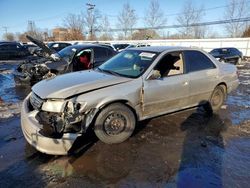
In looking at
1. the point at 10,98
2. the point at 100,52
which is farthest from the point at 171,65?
the point at 10,98

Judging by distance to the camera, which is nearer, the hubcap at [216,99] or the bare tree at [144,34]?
the hubcap at [216,99]

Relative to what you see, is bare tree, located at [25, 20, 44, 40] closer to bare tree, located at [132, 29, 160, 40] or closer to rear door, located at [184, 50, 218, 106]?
bare tree, located at [132, 29, 160, 40]

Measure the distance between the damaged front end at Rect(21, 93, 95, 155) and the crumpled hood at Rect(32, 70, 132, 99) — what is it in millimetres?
118

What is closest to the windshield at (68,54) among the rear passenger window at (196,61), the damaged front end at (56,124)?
the rear passenger window at (196,61)

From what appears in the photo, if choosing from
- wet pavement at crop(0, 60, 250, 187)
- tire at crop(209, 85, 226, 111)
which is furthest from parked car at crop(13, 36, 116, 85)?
tire at crop(209, 85, 226, 111)

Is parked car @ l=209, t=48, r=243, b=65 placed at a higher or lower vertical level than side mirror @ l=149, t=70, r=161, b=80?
lower

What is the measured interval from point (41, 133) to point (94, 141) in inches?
43.2

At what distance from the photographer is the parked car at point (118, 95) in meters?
3.83

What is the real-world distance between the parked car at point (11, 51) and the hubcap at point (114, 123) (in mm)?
21486

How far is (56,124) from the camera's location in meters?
3.78

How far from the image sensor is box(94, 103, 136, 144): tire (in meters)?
4.17

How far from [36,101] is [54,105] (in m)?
0.46

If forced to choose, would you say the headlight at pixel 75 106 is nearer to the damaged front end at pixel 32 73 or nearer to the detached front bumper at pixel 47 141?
the detached front bumper at pixel 47 141

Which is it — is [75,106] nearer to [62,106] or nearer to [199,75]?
[62,106]
